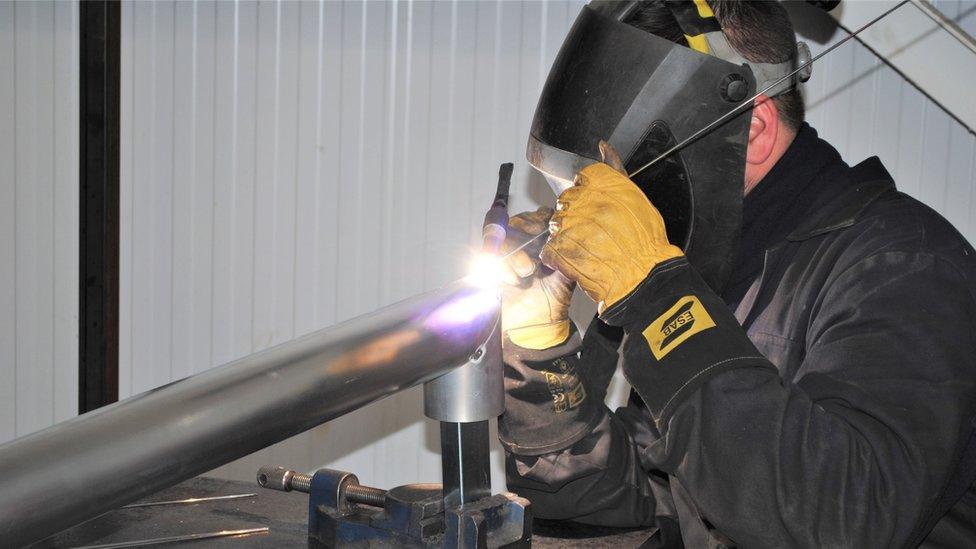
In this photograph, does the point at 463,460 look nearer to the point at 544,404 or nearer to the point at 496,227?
the point at 496,227

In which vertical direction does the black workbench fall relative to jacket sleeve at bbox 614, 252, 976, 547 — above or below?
A: below

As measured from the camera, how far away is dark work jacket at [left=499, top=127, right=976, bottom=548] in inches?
50.1

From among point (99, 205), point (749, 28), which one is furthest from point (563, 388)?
point (99, 205)

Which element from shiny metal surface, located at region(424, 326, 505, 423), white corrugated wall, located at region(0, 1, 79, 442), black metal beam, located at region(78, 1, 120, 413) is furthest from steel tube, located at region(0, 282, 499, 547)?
white corrugated wall, located at region(0, 1, 79, 442)

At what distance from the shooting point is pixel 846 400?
131 centimetres

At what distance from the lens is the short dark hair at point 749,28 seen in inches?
64.9

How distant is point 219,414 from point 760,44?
113 cm

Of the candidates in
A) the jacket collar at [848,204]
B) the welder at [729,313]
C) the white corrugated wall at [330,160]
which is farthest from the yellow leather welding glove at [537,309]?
the white corrugated wall at [330,160]

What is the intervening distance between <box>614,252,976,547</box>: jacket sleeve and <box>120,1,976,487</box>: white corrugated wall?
2.05 meters

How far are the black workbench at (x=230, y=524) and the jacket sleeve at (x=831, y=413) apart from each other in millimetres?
436

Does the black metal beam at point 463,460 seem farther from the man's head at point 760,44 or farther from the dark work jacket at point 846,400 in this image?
the man's head at point 760,44

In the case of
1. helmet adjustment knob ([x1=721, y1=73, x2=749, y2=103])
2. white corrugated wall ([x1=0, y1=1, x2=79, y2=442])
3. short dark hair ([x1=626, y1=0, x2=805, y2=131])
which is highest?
short dark hair ([x1=626, y1=0, x2=805, y2=131])

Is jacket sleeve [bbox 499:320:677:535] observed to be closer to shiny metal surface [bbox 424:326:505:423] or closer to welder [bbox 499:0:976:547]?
welder [bbox 499:0:976:547]

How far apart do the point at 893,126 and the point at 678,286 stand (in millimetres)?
2161
